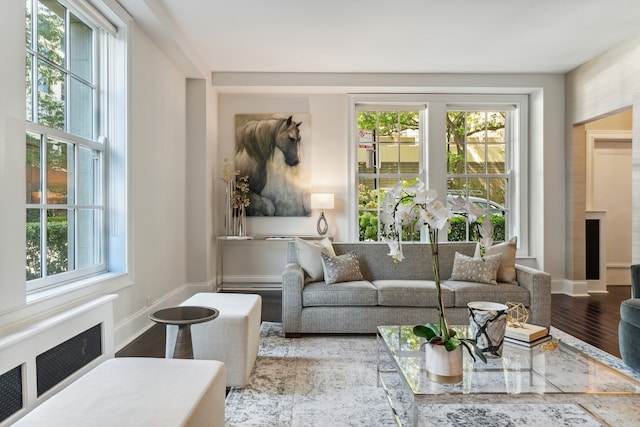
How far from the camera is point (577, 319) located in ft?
14.1

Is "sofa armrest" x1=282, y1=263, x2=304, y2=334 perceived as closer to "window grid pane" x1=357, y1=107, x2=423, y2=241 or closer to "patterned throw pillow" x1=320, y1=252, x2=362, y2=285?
"patterned throw pillow" x1=320, y1=252, x2=362, y2=285

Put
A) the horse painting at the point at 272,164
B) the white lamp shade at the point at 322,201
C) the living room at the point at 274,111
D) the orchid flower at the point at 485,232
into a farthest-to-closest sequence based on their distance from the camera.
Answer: the horse painting at the point at 272,164 < the white lamp shade at the point at 322,201 < the living room at the point at 274,111 < the orchid flower at the point at 485,232

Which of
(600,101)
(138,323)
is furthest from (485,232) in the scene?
(600,101)

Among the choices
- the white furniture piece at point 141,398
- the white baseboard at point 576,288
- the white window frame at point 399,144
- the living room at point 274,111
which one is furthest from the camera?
the white window frame at point 399,144

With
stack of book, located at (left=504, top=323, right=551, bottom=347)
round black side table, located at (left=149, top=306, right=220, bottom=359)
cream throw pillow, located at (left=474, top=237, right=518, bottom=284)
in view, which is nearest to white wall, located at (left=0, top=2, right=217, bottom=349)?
round black side table, located at (left=149, top=306, right=220, bottom=359)

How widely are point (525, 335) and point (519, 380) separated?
514 mm

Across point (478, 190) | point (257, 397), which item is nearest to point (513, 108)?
point (478, 190)

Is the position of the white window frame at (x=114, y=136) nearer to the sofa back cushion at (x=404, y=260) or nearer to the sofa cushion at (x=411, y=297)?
the sofa back cushion at (x=404, y=260)

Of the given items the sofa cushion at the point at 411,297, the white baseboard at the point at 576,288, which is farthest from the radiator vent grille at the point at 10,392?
the white baseboard at the point at 576,288

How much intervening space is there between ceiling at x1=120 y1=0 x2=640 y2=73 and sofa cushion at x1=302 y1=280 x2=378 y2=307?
254 centimetres

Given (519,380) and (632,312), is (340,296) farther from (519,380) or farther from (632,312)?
(632,312)

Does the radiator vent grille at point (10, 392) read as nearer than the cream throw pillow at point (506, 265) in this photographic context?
Yes

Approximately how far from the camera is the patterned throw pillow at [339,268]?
379cm

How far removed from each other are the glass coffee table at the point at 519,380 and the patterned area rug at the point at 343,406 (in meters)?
0.13
